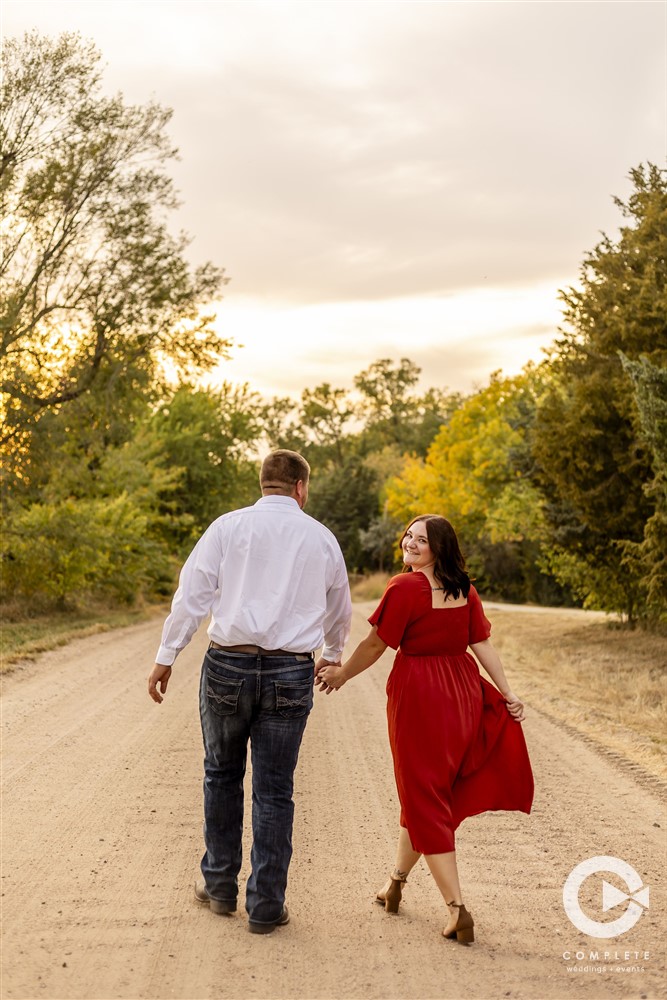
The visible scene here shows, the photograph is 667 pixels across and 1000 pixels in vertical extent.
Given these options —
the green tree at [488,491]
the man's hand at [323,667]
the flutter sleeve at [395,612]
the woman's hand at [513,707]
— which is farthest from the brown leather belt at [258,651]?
the green tree at [488,491]

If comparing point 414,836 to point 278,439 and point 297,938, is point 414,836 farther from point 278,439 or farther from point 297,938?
point 278,439

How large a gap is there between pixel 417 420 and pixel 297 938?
3221 inches

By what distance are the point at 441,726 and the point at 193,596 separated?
132cm

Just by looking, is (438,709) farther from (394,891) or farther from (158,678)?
(158,678)

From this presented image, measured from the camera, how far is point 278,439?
79.6m

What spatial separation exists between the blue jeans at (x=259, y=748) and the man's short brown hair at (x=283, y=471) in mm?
854

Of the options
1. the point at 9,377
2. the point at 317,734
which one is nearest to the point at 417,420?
the point at 9,377

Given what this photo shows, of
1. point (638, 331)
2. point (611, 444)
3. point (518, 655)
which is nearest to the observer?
point (638, 331)

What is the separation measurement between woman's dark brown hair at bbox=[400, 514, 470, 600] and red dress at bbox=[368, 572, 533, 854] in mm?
82

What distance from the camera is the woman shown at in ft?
16.4

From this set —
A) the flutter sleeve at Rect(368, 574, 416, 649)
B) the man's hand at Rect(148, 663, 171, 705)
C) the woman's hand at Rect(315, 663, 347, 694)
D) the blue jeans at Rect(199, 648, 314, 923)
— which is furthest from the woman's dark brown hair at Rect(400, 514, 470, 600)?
the man's hand at Rect(148, 663, 171, 705)

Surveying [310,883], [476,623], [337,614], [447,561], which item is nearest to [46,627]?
[310,883]

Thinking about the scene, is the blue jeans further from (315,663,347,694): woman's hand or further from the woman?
the woman

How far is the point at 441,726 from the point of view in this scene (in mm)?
5004
